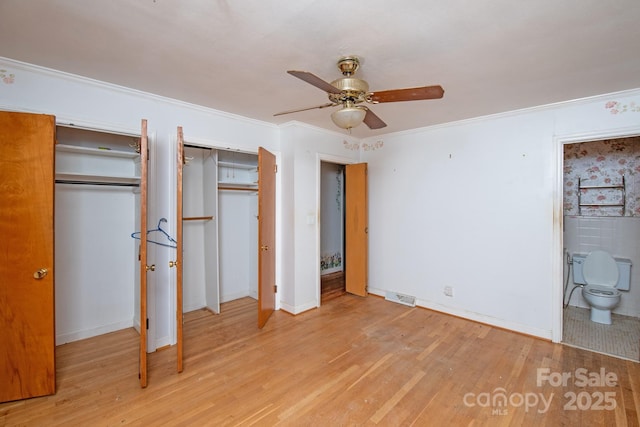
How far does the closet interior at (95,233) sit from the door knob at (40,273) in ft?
3.12

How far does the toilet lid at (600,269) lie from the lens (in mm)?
3514

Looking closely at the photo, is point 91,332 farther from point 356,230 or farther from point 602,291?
point 602,291

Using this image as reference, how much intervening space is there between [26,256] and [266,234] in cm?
200

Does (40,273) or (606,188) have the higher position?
(606,188)

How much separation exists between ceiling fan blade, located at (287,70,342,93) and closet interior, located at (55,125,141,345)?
7.16 feet

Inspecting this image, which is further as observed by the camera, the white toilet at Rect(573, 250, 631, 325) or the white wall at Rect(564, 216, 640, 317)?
the white wall at Rect(564, 216, 640, 317)

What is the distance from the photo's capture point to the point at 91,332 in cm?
303

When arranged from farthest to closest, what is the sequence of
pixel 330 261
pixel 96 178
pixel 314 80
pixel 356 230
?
pixel 330 261 → pixel 356 230 → pixel 96 178 → pixel 314 80

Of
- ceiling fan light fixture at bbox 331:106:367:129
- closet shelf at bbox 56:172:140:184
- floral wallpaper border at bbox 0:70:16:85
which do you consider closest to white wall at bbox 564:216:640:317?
ceiling fan light fixture at bbox 331:106:367:129

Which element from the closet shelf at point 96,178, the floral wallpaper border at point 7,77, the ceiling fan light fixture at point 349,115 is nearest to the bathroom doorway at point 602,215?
the ceiling fan light fixture at point 349,115

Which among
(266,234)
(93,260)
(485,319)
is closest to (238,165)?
(266,234)

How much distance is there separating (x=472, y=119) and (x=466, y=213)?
44.3 inches

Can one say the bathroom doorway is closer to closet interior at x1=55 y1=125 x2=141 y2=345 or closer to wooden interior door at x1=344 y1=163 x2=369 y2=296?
wooden interior door at x1=344 y1=163 x2=369 y2=296

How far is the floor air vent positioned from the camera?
4.02 metres
